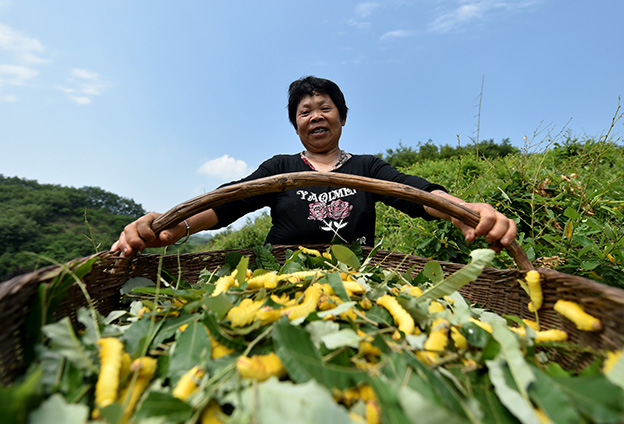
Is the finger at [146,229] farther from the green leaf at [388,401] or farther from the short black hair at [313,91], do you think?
the short black hair at [313,91]

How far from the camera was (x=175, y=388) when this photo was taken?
2.34 feet

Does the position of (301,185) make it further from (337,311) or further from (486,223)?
(486,223)

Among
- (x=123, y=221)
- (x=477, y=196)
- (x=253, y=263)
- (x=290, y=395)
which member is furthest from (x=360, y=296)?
(x=123, y=221)

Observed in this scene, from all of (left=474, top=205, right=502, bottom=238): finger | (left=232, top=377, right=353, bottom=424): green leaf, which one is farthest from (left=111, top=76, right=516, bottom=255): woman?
(left=232, top=377, right=353, bottom=424): green leaf

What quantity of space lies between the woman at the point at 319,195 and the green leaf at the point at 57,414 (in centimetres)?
79

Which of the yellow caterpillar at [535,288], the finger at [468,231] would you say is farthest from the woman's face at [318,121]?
the yellow caterpillar at [535,288]

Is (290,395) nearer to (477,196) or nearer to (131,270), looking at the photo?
(131,270)

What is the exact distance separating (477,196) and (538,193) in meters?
0.35

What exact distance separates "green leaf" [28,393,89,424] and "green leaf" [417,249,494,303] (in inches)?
32.0

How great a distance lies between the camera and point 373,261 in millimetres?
1654

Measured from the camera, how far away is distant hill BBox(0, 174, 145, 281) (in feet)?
86.4

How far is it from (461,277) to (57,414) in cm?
98

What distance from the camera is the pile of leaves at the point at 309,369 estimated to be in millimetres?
614

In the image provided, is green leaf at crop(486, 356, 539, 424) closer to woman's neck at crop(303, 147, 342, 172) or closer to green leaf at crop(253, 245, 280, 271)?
green leaf at crop(253, 245, 280, 271)
